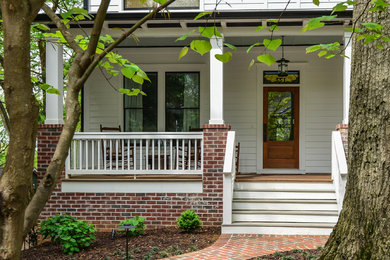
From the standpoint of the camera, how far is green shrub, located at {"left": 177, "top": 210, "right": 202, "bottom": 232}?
771 centimetres

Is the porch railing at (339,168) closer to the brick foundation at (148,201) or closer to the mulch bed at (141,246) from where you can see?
the brick foundation at (148,201)

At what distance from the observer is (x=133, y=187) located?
8469mm

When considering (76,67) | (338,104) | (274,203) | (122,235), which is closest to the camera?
(76,67)

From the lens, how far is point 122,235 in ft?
25.0

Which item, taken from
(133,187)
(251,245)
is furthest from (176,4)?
(251,245)

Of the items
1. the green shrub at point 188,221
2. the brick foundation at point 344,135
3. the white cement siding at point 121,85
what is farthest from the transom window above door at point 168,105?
the brick foundation at point 344,135

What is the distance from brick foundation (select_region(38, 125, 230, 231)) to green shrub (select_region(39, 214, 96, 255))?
1700 mm

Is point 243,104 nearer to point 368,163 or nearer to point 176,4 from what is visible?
point 176,4

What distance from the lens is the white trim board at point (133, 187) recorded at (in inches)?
331

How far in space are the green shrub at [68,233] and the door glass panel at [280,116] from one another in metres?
5.73

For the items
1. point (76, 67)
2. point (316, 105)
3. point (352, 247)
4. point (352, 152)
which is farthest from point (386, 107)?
point (316, 105)

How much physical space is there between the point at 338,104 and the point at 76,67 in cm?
942

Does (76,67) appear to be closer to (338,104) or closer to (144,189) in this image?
(144,189)

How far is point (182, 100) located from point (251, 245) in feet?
16.8
